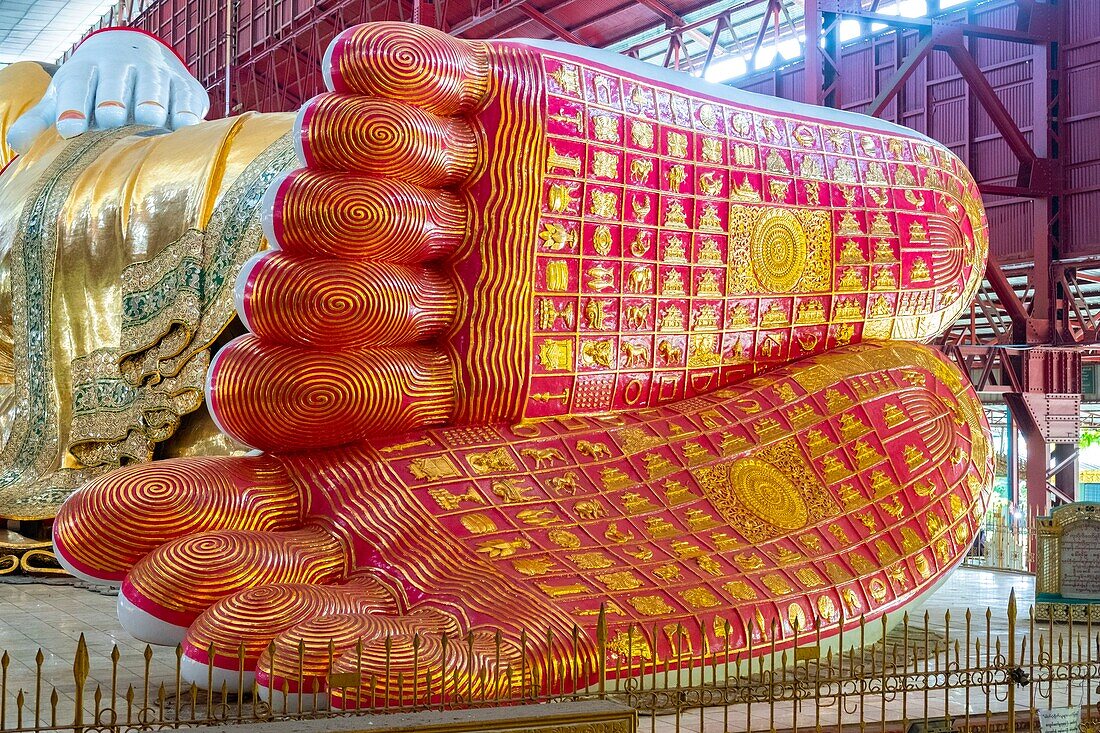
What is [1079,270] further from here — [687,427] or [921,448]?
[687,427]

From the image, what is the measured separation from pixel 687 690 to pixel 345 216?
8.14 feet

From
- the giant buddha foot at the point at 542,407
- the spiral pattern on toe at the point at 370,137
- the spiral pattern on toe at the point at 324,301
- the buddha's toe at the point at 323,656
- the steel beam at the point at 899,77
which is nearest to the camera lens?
the buddha's toe at the point at 323,656

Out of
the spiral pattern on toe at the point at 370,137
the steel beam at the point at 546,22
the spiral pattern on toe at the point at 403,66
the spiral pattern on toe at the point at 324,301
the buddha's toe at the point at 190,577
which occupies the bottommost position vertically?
the buddha's toe at the point at 190,577

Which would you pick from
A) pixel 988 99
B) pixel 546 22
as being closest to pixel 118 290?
pixel 988 99

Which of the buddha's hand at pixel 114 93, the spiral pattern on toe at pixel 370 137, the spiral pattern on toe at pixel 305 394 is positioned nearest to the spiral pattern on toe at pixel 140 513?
the spiral pattern on toe at pixel 305 394

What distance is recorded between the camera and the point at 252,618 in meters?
4.43

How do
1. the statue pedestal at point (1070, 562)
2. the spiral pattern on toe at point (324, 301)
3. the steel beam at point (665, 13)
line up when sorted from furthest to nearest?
the steel beam at point (665, 13)
the statue pedestal at point (1070, 562)
the spiral pattern on toe at point (324, 301)

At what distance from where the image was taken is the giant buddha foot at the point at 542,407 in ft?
15.6

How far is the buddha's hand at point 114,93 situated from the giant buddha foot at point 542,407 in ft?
15.5

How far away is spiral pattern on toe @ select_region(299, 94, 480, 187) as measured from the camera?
5227mm

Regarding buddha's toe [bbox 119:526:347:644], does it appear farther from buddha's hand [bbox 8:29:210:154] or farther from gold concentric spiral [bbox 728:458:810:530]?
buddha's hand [bbox 8:29:210:154]

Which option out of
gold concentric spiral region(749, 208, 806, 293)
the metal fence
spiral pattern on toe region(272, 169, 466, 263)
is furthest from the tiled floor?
gold concentric spiral region(749, 208, 806, 293)

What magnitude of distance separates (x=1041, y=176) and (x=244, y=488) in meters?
12.0

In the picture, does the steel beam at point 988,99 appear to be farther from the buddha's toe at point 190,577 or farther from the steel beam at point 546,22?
the buddha's toe at point 190,577
